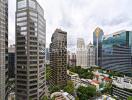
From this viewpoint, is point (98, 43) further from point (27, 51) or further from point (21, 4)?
point (27, 51)

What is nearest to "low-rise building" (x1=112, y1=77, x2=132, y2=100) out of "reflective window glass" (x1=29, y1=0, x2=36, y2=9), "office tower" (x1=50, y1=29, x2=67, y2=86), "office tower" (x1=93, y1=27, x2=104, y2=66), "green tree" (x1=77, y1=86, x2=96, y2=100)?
"green tree" (x1=77, y1=86, x2=96, y2=100)

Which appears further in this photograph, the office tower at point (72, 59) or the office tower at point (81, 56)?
the office tower at point (72, 59)

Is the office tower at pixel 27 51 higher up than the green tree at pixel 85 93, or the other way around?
the office tower at pixel 27 51

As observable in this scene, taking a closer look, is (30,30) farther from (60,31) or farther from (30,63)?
(60,31)

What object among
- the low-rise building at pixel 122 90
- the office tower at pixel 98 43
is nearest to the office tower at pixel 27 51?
the low-rise building at pixel 122 90

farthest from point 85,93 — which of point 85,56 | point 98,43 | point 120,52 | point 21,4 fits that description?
point 98,43

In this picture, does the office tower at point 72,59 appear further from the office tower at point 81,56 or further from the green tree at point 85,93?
the green tree at point 85,93

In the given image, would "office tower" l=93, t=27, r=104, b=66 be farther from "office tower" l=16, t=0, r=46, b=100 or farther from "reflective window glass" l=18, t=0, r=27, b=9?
"reflective window glass" l=18, t=0, r=27, b=9
